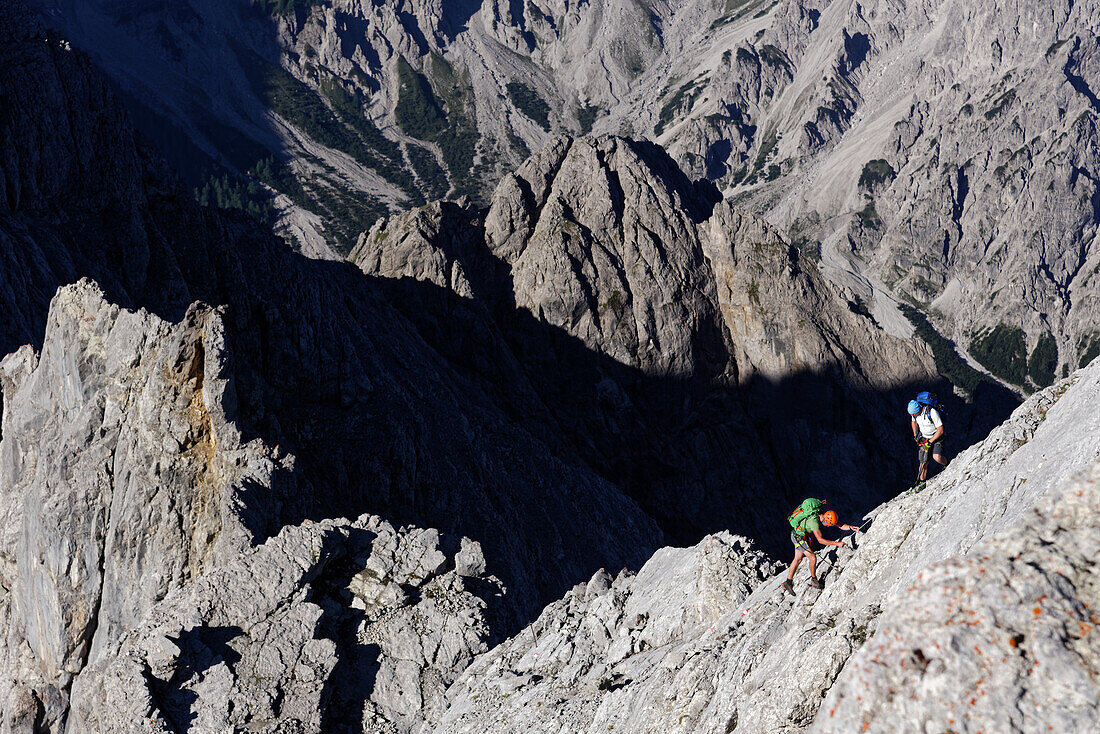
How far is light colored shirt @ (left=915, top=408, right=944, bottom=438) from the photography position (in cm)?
2334

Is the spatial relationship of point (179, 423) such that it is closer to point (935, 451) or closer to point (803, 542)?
point (803, 542)

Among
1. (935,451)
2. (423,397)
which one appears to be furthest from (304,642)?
(423,397)

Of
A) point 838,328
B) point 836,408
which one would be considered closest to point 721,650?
point 836,408

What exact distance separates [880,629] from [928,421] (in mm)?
12489

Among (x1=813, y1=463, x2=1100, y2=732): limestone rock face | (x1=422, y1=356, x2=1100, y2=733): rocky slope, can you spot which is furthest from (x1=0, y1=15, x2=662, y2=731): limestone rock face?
(x1=813, y1=463, x2=1100, y2=732): limestone rock face

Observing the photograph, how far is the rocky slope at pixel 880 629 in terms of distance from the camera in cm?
1171

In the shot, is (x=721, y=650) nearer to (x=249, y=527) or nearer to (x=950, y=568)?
(x=950, y=568)

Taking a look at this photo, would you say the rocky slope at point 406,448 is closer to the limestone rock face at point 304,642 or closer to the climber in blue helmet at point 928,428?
the limestone rock face at point 304,642

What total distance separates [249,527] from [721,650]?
25.6m

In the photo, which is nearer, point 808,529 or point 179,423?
point 808,529

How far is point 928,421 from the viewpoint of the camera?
925 inches

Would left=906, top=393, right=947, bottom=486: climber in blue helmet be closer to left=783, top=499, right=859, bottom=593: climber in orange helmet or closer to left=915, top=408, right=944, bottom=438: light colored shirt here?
left=915, top=408, right=944, bottom=438: light colored shirt

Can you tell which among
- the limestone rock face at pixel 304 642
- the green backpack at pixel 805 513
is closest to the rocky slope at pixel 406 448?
the limestone rock face at pixel 304 642

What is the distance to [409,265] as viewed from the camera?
110875mm
